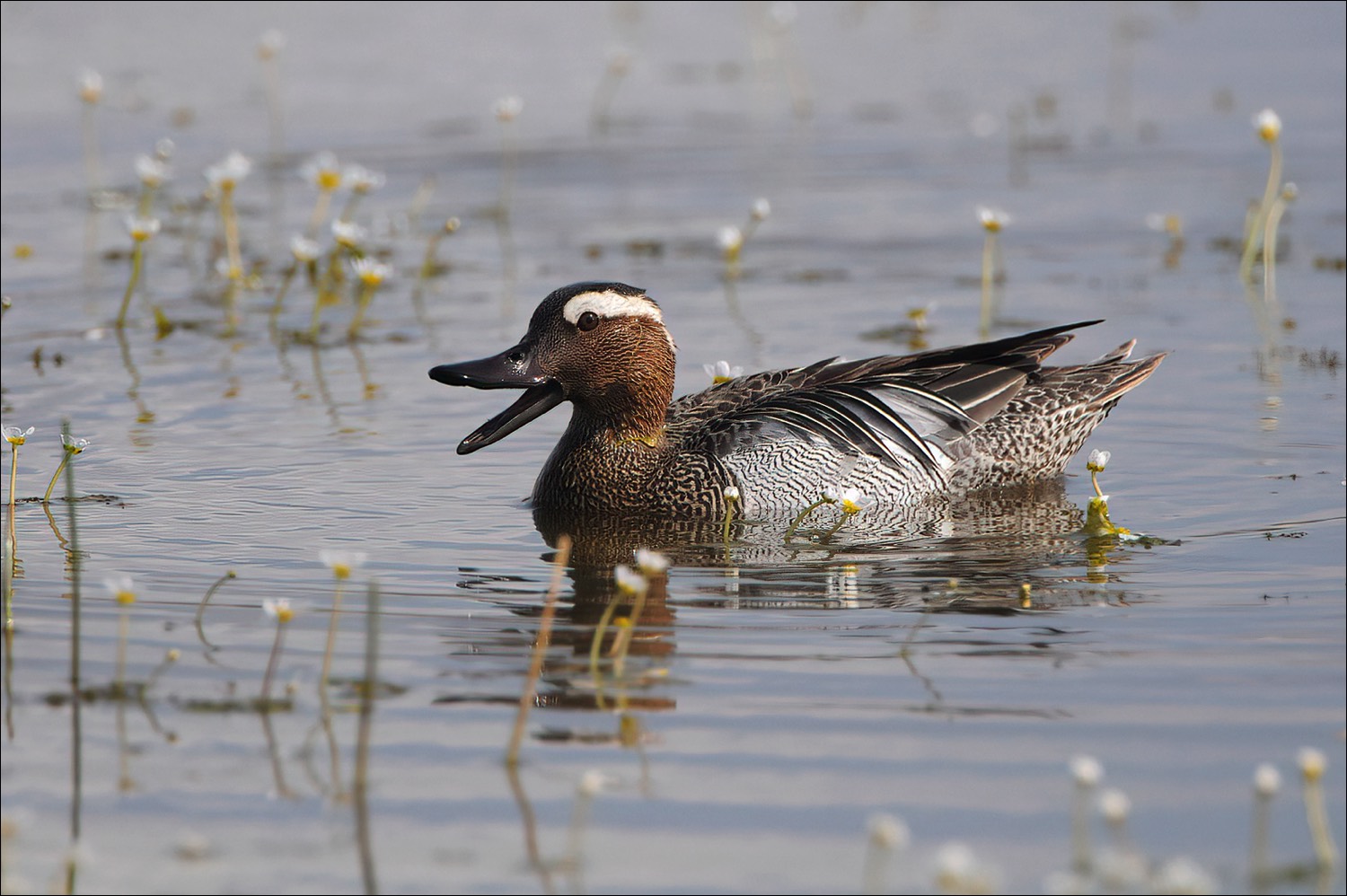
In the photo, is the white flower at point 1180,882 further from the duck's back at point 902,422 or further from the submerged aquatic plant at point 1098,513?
the duck's back at point 902,422

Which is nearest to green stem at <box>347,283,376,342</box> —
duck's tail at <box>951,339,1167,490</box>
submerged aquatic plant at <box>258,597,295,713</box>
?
duck's tail at <box>951,339,1167,490</box>

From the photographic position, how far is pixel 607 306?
734 centimetres

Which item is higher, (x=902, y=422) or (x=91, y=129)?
(x=91, y=129)

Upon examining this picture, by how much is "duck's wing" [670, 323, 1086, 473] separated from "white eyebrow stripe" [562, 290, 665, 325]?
2.01ft

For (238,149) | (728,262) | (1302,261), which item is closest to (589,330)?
(728,262)

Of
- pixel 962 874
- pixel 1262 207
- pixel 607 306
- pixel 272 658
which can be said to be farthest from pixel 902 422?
pixel 1262 207

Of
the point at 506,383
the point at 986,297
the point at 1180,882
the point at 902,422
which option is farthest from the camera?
the point at 986,297

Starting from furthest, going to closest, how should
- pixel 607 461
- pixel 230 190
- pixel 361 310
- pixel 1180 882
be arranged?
1. pixel 230 190
2. pixel 361 310
3. pixel 607 461
4. pixel 1180 882

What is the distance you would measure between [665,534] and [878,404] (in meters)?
1.10

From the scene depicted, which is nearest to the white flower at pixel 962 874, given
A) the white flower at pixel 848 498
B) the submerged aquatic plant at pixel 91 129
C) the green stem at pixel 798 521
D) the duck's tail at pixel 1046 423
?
the white flower at pixel 848 498

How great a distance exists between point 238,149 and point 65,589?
10287 millimetres

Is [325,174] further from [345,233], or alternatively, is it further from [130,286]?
[130,286]

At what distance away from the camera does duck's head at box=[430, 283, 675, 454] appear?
7.29 meters

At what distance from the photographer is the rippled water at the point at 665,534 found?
4340 mm
